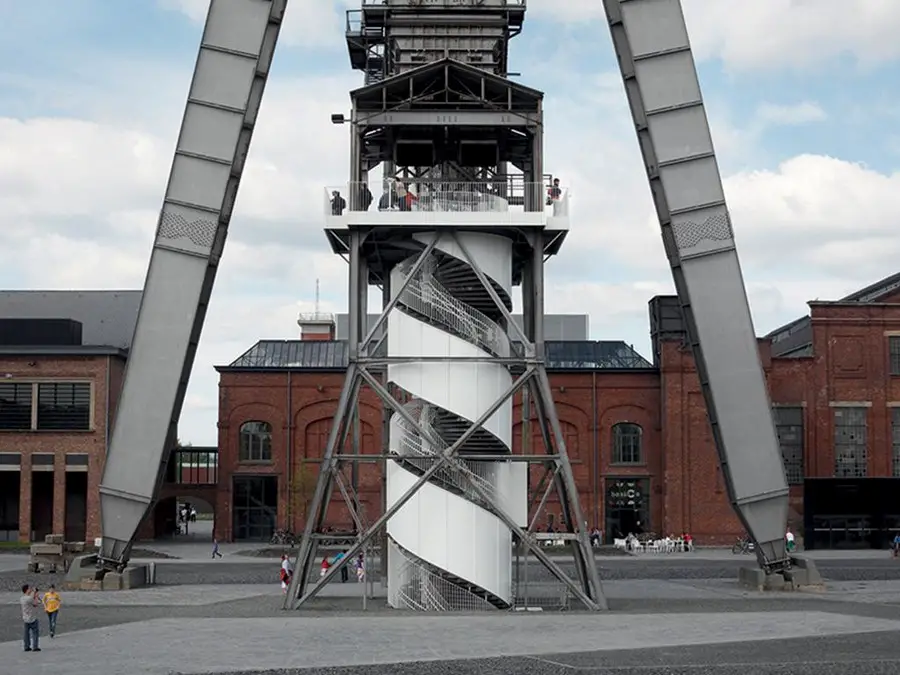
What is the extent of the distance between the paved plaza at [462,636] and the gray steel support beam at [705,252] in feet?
11.6

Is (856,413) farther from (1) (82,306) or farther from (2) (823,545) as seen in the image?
(1) (82,306)

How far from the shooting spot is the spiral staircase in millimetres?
30609

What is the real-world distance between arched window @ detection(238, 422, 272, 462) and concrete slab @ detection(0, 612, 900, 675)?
38.7 metres

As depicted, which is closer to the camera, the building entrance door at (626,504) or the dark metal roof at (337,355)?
the building entrance door at (626,504)

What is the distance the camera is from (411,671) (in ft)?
72.4

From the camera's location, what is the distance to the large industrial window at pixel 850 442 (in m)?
66.2

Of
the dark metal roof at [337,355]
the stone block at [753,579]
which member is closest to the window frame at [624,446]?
the dark metal roof at [337,355]

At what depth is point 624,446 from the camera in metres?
67.9

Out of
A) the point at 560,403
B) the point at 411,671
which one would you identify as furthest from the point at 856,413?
the point at 411,671

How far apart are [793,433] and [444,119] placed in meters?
39.7

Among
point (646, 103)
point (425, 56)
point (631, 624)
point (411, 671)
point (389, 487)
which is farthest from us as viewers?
point (425, 56)

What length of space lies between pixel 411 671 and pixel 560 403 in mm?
46400

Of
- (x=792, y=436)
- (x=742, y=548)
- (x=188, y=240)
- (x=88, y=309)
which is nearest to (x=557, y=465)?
(x=188, y=240)

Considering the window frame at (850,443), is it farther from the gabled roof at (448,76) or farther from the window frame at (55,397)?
the gabled roof at (448,76)
